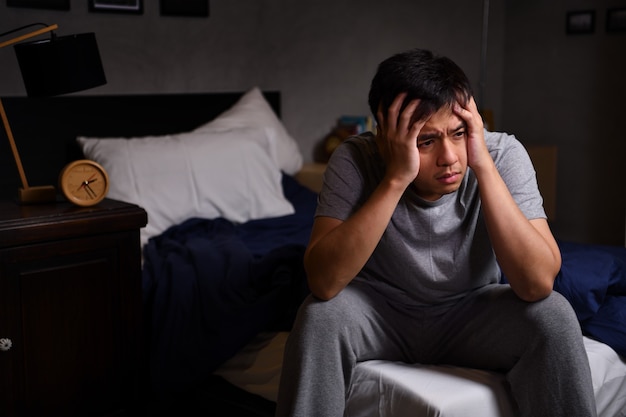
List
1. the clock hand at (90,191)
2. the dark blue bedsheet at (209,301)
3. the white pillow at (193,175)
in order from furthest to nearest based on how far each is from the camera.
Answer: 1. the white pillow at (193,175)
2. the clock hand at (90,191)
3. the dark blue bedsheet at (209,301)

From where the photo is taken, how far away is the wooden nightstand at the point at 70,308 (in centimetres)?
215

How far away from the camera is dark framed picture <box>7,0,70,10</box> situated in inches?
121

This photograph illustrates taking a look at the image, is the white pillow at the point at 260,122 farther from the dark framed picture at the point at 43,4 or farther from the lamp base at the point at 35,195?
the lamp base at the point at 35,195

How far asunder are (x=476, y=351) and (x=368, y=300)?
259mm

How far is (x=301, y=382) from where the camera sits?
5.37 feet

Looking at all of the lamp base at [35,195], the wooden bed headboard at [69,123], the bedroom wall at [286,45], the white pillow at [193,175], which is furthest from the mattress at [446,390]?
the bedroom wall at [286,45]

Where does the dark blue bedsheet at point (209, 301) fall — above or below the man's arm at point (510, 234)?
below

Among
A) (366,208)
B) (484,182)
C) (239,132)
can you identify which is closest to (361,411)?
(366,208)

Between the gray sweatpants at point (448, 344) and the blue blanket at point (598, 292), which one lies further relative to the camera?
the blue blanket at point (598, 292)

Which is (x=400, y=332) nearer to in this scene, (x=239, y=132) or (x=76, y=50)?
(x=76, y=50)

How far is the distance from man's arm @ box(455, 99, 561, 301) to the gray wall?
207 cm

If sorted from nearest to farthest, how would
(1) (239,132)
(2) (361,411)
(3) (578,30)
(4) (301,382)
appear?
1. (4) (301,382)
2. (2) (361,411)
3. (1) (239,132)
4. (3) (578,30)

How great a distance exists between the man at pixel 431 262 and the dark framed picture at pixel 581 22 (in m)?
2.96

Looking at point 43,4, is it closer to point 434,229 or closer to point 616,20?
point 434,229
